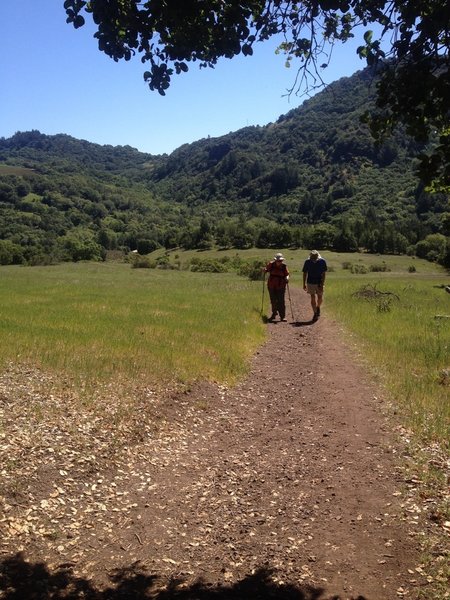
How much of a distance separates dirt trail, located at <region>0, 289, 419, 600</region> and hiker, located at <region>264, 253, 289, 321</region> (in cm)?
1044

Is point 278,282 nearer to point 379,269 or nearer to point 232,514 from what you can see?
point 232,514

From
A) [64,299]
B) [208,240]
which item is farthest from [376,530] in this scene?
[208,240]

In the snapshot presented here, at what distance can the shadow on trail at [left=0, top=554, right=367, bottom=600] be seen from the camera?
4.73m

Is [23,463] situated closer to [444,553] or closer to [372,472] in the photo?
[372,472]

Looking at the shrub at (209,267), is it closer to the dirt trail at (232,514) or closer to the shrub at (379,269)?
the shrub at (379,269)

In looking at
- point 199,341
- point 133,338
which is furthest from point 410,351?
point 133,338

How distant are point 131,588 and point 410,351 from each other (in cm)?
1149

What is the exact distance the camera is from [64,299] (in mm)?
27734

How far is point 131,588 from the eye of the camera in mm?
4879

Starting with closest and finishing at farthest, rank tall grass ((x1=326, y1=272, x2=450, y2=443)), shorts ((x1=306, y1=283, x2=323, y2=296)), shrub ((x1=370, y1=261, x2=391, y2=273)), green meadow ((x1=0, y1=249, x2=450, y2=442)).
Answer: tall grass ((x1=326, y1=272, x2=450, y2=443)) → green meadow ((x1=0, y1=249, x2=450, y2=442)) → shorts ((x1=306, y1=283, x2=323, y2=296)) → shrub ((x1=370, y1=261, x2=391, y2=273))

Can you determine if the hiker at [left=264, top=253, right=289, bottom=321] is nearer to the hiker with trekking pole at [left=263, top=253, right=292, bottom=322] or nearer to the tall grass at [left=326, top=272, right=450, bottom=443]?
the hiker with trekking pole at [left=263, top=253, right=292, bottom=322]

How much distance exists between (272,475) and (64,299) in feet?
75.1

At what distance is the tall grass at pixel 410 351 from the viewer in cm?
932

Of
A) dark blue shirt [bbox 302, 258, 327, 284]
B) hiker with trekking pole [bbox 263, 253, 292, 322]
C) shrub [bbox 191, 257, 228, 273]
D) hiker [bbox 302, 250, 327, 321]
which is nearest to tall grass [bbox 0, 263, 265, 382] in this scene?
hiker with trekking pole [bbox 263, 253, 292, 322]
